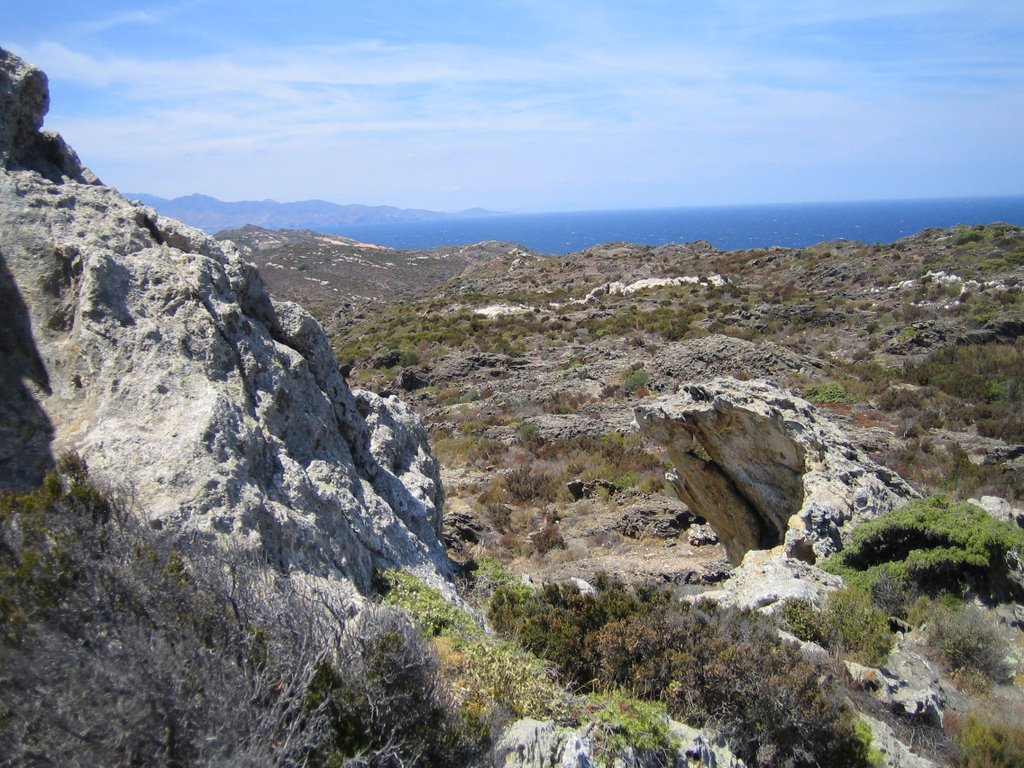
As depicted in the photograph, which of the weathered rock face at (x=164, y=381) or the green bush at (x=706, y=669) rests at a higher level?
the weathered rock face at (x=164, y=381)

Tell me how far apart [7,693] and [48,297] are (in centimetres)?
402

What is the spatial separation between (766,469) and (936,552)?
2.92 m

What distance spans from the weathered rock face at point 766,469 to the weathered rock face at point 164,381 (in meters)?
4.76

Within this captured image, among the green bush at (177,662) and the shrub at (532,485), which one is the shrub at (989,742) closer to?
the green bush at (177,662)

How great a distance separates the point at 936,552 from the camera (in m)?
7.31

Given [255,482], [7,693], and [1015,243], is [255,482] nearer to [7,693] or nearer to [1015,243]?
[7,693]

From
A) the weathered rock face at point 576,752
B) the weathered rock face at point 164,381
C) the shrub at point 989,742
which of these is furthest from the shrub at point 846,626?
the weathered rock face at point 164,381

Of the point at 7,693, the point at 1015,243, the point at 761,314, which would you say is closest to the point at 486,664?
the point at 7,693

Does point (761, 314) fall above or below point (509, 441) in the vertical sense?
above

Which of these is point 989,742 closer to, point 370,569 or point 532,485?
point 370,569

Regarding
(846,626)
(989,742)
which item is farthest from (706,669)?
(846,626)

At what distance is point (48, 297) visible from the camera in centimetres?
559

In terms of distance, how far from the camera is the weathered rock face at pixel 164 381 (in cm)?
458

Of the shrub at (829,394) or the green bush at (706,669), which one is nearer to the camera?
the green bush at (706,669)
